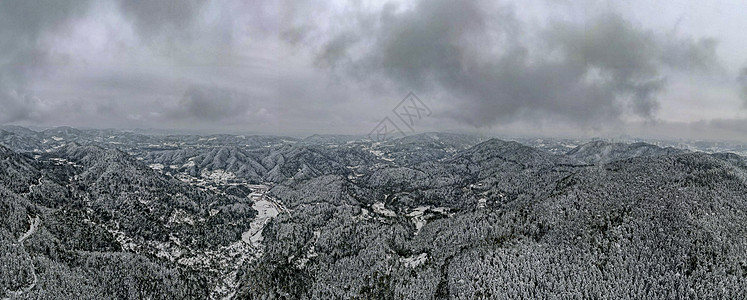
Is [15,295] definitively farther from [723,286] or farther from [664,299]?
[723,286]

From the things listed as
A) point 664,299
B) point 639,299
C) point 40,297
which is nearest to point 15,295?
point 40,297

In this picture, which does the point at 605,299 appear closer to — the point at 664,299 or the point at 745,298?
the point at 664,299

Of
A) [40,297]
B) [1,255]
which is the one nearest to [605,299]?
[40,297]

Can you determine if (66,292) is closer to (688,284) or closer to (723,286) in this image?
(688,284)

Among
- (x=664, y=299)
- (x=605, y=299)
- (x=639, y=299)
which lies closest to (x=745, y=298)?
(x=664, y=299)

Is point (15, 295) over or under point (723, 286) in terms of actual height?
under

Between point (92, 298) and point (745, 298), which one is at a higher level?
point (745, 298)

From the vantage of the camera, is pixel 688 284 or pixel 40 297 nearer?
pixel 40 297

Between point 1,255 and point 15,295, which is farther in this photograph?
point 1,255
